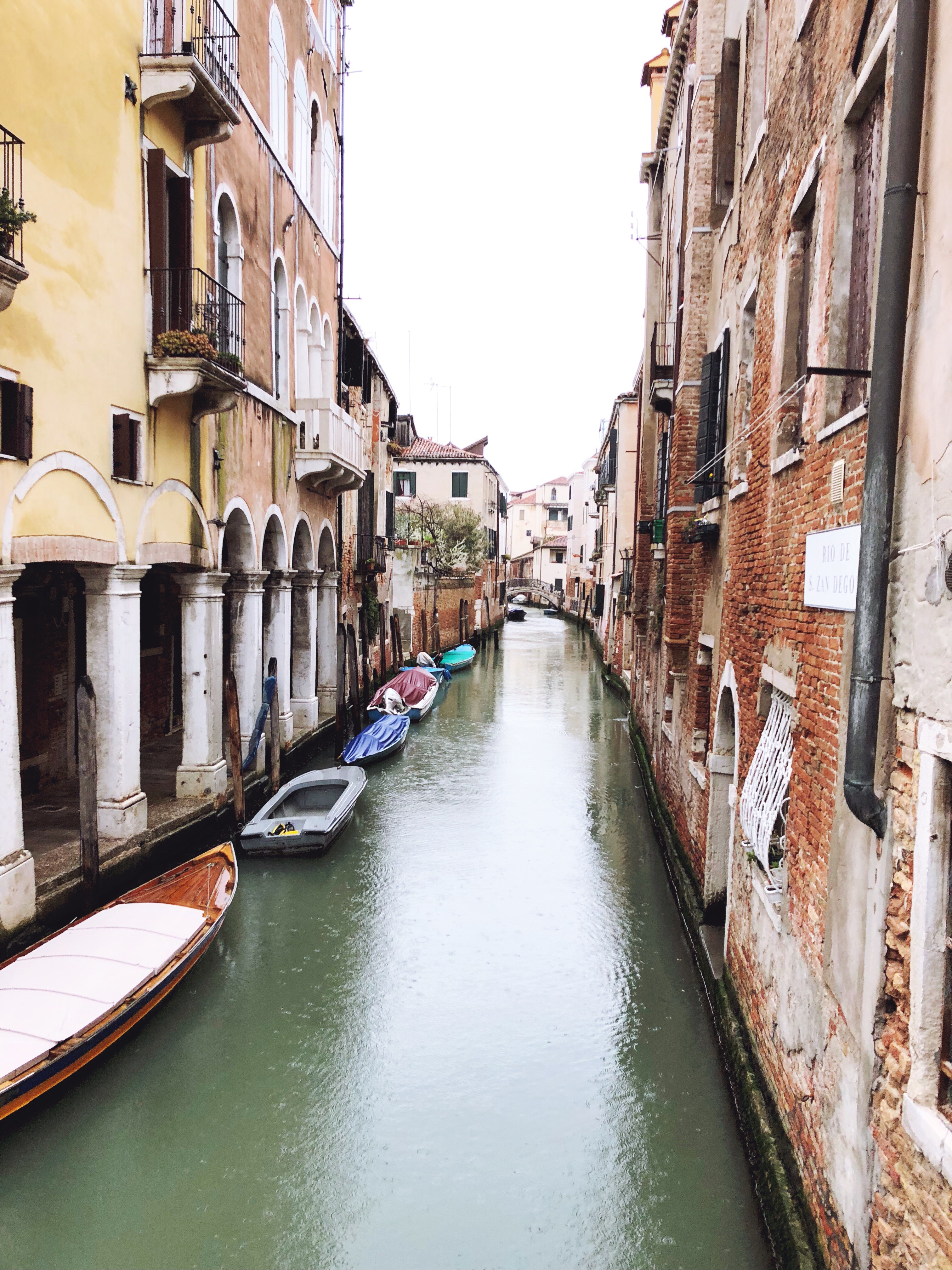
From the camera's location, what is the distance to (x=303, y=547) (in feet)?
47.8

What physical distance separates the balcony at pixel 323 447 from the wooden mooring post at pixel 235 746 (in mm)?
4135

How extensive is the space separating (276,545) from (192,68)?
6149 mm

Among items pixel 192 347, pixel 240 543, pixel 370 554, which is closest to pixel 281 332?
pixel 240 543

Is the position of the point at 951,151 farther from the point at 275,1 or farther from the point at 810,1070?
the point at 275,1

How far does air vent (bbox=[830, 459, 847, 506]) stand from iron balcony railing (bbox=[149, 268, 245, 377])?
246 inches

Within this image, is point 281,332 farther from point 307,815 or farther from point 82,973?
point 82,973

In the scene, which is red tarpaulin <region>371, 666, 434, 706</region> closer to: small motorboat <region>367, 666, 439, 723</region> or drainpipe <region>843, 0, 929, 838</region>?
small motorboat <region>367, 666, 439, 723</region>

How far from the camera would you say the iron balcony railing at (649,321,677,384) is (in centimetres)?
1191

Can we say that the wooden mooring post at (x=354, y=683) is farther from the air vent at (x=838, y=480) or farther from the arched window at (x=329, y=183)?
the air vent at (x=838, y=480)

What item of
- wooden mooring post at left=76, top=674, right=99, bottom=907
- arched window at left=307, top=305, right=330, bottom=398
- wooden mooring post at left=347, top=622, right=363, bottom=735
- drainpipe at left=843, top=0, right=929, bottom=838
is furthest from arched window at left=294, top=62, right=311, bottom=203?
drainpipe at left=843, top=0, right=929, bottom=838

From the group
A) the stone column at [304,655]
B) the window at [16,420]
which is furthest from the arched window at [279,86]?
the window at [16,420]

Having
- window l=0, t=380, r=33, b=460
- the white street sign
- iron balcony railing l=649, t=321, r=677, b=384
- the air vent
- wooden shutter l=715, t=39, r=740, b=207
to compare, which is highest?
wooden shutter l=715, t=39, r=740, b=207

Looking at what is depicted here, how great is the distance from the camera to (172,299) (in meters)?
8.54

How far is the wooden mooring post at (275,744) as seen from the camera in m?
11.7
